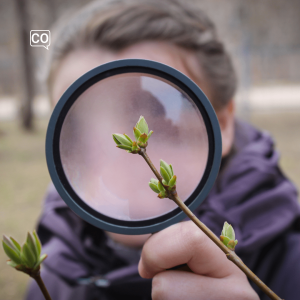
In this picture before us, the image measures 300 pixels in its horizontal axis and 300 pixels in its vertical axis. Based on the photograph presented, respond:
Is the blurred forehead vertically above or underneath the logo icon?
underneath

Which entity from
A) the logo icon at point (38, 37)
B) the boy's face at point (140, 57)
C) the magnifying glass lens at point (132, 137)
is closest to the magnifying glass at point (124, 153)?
the magnifying glass lens at point (132, 137)

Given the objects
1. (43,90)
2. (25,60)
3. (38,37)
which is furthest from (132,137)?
(43,90)

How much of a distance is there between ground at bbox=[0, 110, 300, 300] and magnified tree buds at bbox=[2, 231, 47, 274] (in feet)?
7.22

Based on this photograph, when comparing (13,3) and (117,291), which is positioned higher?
(13,3)

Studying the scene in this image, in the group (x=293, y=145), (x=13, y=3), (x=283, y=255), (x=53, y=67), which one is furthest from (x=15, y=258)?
(x=13, y=3)

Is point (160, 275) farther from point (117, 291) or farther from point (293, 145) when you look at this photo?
point (293, 145)

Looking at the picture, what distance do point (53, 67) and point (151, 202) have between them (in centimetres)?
103

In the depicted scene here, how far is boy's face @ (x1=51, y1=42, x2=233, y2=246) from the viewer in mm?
922

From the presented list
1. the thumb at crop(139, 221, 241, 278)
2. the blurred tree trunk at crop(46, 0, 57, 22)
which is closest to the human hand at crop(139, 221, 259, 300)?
the thumb at crop(139, 221, 241, 278)

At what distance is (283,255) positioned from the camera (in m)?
0.94

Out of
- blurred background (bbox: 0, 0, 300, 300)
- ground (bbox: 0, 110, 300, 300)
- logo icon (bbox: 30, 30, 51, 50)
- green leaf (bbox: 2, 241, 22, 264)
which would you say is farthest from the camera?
blurred background (bbox: 0, 0, 300, 300)

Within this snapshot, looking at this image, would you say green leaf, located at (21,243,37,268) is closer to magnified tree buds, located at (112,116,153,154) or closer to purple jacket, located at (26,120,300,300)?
magnified tree buds, located at (112,116,153,154)

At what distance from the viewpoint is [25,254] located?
0.23 metres

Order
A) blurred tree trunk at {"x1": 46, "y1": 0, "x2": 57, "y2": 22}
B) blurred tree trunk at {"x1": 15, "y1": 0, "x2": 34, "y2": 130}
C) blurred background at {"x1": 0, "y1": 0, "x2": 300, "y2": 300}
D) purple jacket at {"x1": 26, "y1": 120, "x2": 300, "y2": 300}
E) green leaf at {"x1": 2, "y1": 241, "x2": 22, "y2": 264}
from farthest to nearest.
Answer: blurred tree trunk at {"x1": 46, "y1": 0, "x2": 57, "y2": 22} < blurred tree trunk at {"x1": 15, "y1": 0, "x2": 34, "y2": 130} < blurred background at {"x1": 0, "y1": 0, "x2": 300, "y2": 300} < purple jacket at {"x1": 26, "y1": 120, "x2": 300, "y2": 300} < green leaf at {"x1": 2, "y1": 241, "x2": 22, "y2": 264}
